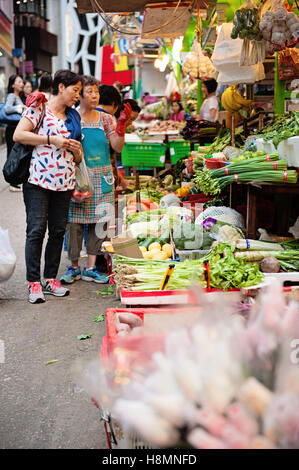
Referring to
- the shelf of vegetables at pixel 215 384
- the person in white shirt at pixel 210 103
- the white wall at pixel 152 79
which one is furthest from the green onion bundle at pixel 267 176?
the white wall at pixel 152 79

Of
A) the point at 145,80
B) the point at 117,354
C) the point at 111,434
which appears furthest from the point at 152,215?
the point at 145,80

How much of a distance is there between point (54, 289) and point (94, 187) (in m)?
1.21

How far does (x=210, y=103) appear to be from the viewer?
946 centimetres

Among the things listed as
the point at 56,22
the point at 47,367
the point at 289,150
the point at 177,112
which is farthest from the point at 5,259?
the point at 56,22

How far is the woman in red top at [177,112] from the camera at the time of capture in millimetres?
14491

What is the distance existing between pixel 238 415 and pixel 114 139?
5.07 m

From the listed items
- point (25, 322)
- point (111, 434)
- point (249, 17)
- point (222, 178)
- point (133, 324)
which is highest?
point (249, 17)

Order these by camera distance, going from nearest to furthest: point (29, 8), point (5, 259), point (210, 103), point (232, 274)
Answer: point (232, 274)
point (5, 259)
point (210, 103)
point (29, 8)

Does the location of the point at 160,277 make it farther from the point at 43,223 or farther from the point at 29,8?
the point at 29,8

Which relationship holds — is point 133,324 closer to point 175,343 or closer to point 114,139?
point 175,343

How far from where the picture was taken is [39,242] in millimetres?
5207

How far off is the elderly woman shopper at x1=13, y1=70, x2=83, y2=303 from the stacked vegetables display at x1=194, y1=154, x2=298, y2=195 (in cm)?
157

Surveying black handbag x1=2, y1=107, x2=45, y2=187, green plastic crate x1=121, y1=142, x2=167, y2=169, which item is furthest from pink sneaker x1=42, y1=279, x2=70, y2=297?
green plastic crate x1=121, y1=142, x2=167, y2=169

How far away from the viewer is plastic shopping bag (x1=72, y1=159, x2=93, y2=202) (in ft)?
17.9
